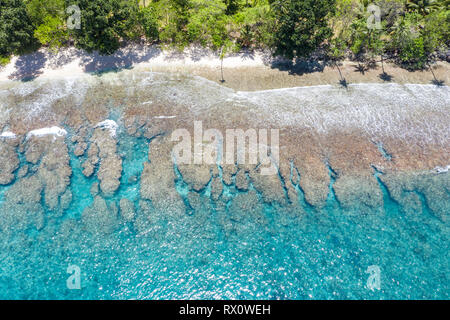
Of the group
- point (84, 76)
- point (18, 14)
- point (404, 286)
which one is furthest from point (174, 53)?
point (404, 286)

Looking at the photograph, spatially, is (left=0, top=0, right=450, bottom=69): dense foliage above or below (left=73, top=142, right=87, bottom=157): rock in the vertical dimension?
above

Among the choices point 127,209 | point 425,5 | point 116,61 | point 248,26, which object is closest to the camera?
point 127,209

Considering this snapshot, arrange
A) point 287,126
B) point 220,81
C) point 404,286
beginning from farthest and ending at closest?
point 220,81 → point 287,126 → point 404,286

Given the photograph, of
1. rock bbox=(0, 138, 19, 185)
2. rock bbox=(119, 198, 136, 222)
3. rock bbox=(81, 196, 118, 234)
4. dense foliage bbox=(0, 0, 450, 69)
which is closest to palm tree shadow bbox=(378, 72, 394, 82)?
dense foliage bbox=(0, 0, 450, 69)

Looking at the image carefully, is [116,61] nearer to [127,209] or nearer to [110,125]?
[110,125]

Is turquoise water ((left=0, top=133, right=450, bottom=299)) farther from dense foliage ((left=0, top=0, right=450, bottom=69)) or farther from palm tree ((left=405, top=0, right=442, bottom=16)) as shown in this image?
palm tree ((left=405, top=0, right=442, bottom=16))

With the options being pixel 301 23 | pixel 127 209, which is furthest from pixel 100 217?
pixel 301 23

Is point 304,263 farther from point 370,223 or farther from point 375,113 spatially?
point 375,113
